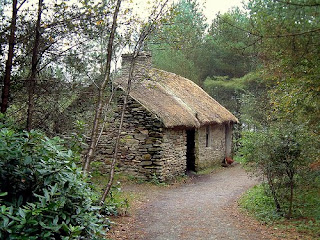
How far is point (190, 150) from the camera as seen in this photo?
15266 mm

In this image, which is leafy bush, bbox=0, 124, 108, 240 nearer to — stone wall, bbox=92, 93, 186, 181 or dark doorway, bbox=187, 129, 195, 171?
stone wall, bbox=92, 93, 186, 181

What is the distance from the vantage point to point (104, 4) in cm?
664

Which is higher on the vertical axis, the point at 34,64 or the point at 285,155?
the point at 34,64

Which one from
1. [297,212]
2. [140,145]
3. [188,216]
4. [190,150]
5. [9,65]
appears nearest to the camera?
[9,65]

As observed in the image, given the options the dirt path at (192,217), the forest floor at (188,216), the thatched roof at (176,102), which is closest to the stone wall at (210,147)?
the thatched roof at (176,102)

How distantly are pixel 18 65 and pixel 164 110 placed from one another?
6936 millimetres

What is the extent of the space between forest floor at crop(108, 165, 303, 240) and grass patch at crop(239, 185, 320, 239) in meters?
0.26

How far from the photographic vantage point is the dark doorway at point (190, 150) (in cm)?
1516

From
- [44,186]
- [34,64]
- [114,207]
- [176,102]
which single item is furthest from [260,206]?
[176,102]

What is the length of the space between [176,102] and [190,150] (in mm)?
2569

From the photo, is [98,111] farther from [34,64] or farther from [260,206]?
[260,206]

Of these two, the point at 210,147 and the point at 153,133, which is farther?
the point at 210,147

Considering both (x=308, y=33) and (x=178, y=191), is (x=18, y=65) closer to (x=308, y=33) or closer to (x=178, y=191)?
(x=308, y=33)

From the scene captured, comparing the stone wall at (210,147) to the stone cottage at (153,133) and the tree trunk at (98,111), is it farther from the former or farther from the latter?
the tree trunk at (98,111)
